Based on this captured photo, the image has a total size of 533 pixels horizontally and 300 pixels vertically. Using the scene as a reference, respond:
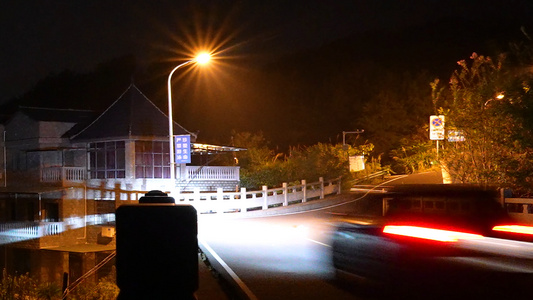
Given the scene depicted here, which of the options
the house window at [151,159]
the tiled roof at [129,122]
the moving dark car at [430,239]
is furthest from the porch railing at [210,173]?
the moving dark car at [430,239]

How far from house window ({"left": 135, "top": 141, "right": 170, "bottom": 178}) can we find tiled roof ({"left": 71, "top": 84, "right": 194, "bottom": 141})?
0.81 meters

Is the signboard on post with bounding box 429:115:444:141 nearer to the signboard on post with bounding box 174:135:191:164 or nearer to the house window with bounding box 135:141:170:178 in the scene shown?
the signboard on post with bounding box 174:135:191:164

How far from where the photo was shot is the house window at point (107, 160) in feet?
125

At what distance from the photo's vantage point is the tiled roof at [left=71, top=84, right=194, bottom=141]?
38344 millimetres

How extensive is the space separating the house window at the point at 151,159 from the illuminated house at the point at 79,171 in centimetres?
6

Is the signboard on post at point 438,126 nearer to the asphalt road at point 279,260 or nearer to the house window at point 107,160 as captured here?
the asphalt road at point 279,260

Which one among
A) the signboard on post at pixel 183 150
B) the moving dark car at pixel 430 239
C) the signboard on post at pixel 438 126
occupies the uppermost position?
the signboard on post at pixel 438 126

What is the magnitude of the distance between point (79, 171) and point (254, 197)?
11.3 meters

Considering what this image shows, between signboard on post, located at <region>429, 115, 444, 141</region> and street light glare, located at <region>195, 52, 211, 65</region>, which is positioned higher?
street light glare, located at <region>195, 52, 211, 65</region>

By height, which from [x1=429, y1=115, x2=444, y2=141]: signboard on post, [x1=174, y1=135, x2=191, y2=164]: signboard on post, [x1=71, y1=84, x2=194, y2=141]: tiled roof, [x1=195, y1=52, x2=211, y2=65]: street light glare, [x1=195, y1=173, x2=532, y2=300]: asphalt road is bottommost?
[x1=195, y1=173, x2=532, y2=300]: asphalt road

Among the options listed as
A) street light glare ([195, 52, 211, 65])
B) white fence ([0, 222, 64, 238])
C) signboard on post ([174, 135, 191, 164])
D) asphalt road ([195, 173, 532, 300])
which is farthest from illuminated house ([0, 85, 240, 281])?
street light glare ([195, 52, 211, 65])

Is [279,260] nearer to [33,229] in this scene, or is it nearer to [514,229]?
[514,229]

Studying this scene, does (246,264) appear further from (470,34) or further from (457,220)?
(470,34)

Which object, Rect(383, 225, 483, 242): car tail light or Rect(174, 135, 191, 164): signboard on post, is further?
Rect(174, 135, 191, 164): signboard on post
